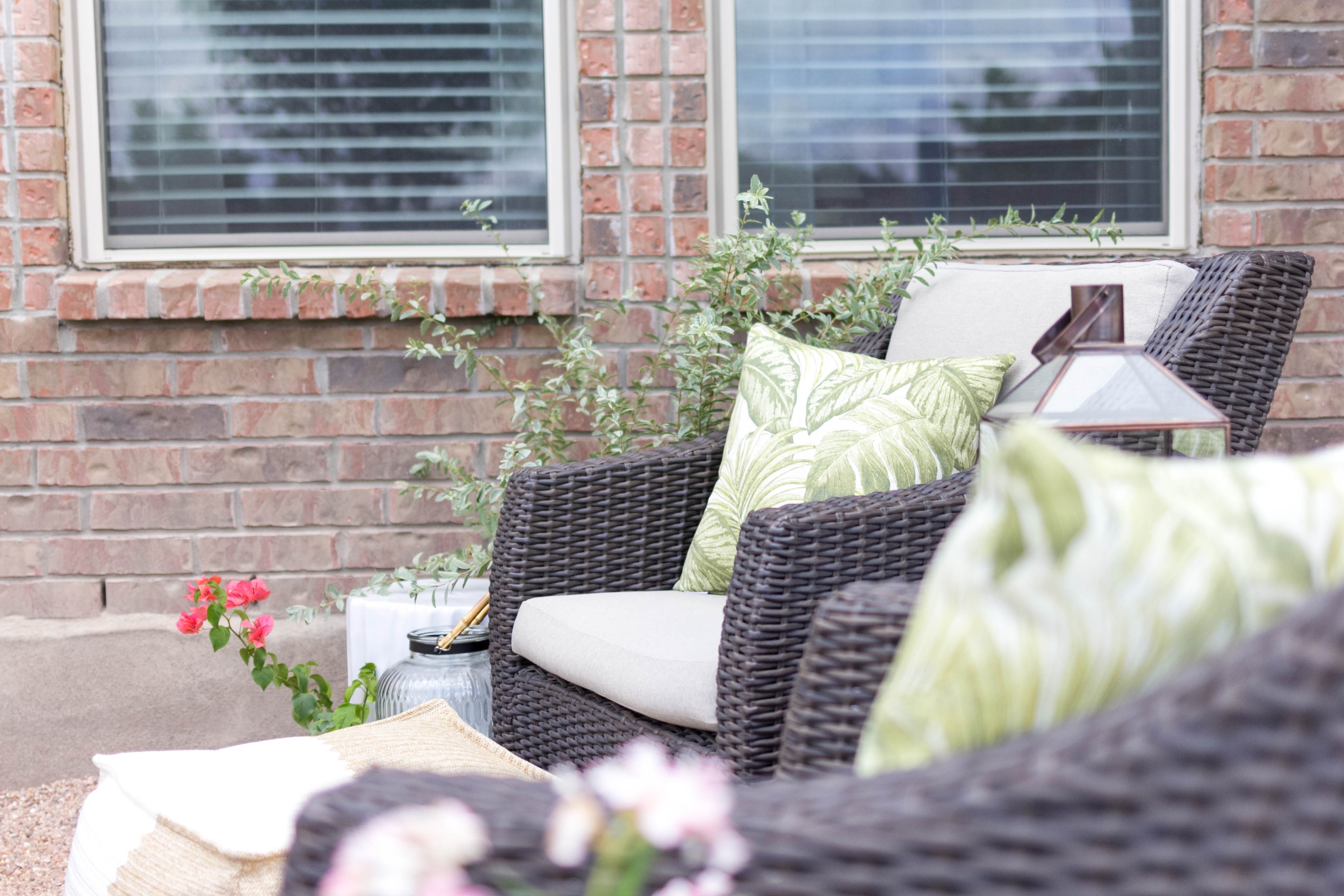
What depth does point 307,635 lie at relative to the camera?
2.29 meters

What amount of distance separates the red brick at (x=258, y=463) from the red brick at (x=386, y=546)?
16 centimetres

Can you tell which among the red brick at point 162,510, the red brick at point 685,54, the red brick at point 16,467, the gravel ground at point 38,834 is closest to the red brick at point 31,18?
the red brick at point 16,467

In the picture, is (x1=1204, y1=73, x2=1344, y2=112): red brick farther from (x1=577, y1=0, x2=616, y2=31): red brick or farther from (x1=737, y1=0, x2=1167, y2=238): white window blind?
(x1=577, y1=0, x2=616, y2=31): red brick

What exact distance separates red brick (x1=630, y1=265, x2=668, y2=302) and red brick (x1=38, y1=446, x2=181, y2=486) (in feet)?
3.54

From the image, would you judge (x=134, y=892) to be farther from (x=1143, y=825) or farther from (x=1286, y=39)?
(x=1286, y=39)

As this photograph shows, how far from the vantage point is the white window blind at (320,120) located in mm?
2355

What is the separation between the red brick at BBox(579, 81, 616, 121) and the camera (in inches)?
88.4

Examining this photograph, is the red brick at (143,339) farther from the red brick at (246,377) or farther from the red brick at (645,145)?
the red brick at (645,145)

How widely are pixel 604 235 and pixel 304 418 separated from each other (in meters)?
0.78

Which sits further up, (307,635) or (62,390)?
(62,390)

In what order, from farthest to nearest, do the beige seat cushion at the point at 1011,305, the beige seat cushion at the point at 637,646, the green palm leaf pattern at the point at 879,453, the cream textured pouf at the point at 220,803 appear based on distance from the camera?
the beige seat cushion at the point at 1011,305
the green palm leaf pattern at the point at 879,453
the beige seat cushion at the point at 637,646
the cream textured pouf at the point at 220,803

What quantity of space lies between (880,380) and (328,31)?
1.59 metres

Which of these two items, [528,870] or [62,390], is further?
[62,390]

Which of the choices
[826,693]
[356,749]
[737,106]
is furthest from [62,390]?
[826,693]
